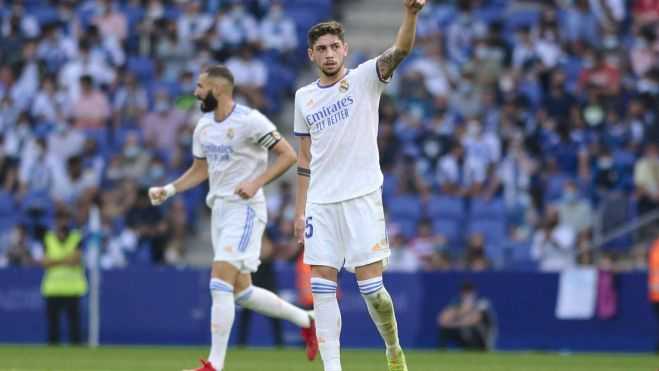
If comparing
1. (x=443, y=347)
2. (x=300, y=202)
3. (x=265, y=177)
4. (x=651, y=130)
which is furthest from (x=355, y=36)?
(x=300, y=202)

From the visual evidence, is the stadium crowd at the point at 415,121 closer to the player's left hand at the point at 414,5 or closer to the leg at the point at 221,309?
the leg at the point at 221,309

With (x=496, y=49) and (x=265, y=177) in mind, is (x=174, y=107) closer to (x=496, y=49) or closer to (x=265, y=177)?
(x=496, y=49)

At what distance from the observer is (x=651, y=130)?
23844 mm

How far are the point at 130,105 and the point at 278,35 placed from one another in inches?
120

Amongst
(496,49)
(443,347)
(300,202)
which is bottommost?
(443,347)

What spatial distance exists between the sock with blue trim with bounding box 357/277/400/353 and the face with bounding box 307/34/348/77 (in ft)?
5.33

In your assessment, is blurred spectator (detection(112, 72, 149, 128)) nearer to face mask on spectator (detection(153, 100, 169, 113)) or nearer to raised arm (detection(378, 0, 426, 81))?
face mask on spectator (detection(153, 100, 169, 113))

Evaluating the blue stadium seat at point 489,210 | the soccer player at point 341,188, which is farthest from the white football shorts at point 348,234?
the blue stadium seat at point 489,210

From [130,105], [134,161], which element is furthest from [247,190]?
[130,105]

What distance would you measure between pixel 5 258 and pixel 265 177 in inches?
463

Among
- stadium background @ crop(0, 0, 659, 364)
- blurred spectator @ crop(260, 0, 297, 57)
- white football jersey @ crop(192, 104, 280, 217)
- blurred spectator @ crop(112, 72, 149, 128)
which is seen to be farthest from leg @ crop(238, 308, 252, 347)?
white football jersey @ crop(192, 104, 280, 217)

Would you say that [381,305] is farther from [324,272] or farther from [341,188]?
[341,188]

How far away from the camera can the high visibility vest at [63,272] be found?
851 inches

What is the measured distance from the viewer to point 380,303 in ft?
36.2
